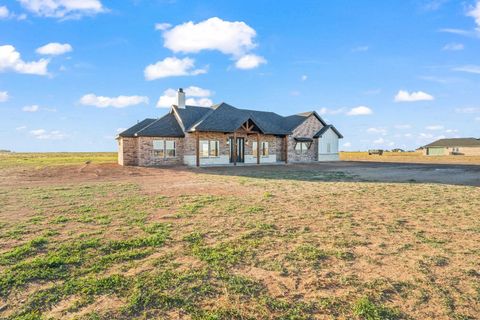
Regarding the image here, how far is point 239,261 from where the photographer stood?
192 inches

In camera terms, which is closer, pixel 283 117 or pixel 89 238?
pixel 89 238

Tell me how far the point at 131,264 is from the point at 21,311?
1533 millimetres

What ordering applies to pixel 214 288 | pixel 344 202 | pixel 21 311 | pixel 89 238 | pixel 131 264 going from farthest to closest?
pixel 344 202 → pixel 89 238 → pixel 131 264 → pixel 214 288 → pixel 21 311

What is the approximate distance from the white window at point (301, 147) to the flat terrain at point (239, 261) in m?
26.8

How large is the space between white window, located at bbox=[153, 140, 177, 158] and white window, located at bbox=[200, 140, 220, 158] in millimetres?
2588

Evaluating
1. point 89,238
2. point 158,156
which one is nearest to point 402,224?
point 89,238

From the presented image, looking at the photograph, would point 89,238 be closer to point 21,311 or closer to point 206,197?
point 21,311

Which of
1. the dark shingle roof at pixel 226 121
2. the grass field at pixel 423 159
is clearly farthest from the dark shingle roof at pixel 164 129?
the grass field at pixel 423 159

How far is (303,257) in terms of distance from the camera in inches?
200

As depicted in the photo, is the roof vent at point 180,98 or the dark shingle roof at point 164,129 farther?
the roof vent at point 180,98

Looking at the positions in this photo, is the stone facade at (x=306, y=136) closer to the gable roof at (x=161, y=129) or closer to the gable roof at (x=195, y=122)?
the gable roof at (x=195, y=122)

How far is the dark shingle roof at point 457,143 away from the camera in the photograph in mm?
65787

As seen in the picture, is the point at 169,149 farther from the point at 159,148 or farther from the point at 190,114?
the point at 190,114

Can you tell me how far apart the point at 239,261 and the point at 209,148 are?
2330 centimetres
